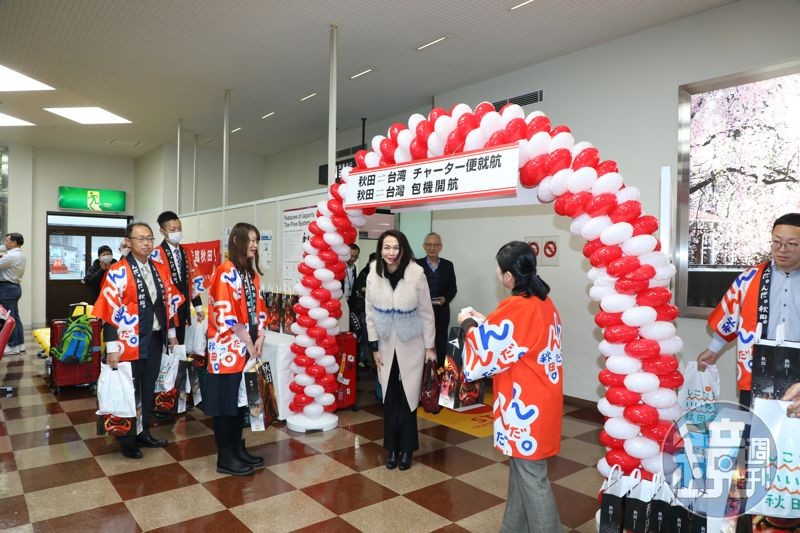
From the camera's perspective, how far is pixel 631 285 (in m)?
2.75

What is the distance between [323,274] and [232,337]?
1102 millimetres

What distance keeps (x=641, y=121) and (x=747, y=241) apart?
4.46 ft

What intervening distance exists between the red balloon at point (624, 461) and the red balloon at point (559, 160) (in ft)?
5.06

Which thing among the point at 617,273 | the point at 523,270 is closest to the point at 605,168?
the point at 617,273

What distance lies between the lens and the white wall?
13.4ft

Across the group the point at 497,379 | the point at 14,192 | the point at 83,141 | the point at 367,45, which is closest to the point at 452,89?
the point at 367,45

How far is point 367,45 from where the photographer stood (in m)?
5.09

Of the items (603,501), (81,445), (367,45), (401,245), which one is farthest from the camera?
(367,45)

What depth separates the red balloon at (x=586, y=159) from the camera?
2.83 meters

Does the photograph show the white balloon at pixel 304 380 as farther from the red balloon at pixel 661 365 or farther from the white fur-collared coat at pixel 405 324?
the red balloon at pixel 661 365

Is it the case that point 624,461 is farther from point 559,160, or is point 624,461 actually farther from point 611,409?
point 559,160

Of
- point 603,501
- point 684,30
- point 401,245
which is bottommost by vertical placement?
point 603,501

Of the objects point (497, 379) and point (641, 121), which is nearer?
point (497, 379)

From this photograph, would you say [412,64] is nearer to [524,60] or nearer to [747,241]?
[524,60]
